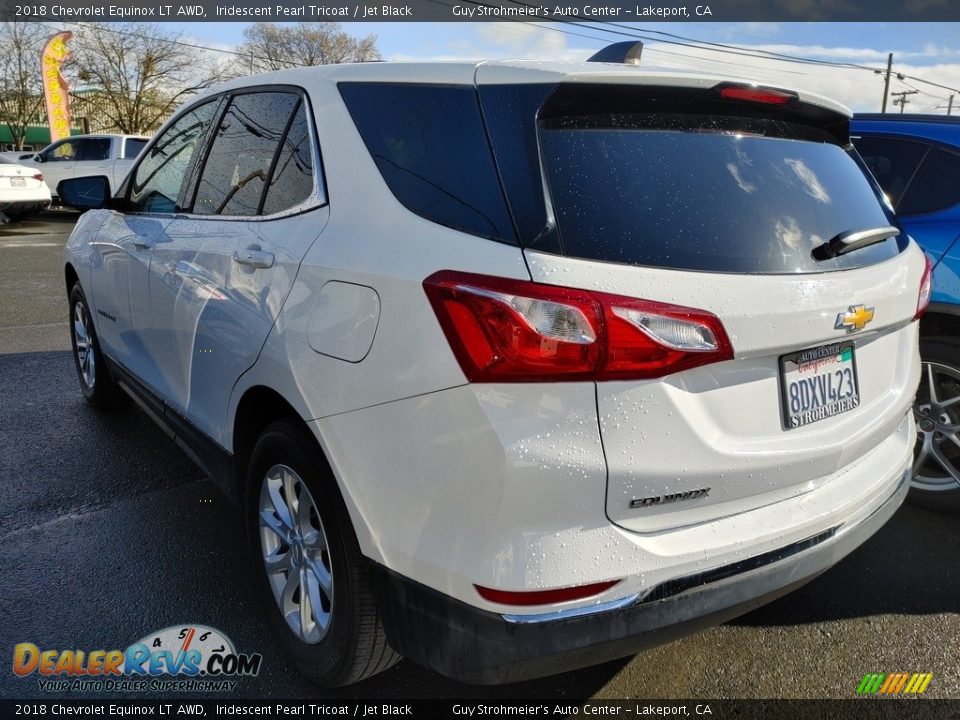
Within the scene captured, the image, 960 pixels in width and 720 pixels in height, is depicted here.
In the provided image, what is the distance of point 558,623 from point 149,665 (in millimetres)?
1528

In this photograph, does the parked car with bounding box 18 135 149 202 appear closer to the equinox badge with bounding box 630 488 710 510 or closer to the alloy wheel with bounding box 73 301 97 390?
the alloy wheel with bounding box 73 301 97 390

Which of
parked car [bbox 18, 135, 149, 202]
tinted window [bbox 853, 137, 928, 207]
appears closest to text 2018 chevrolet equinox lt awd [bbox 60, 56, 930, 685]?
tinted window [bbox 853, 137, 928, 207]

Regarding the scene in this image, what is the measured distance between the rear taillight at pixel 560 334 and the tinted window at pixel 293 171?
35.6 inches

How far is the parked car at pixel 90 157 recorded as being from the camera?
16719mm

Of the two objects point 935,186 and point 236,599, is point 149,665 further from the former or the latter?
point 935,186

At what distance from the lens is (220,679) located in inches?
95.2

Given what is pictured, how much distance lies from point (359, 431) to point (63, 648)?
4.88 ft

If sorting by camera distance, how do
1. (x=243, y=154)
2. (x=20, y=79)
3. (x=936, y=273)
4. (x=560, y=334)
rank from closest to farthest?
1. (x=560, y=334)
2. (x=243, y=154)
3. (x=936, y=273)
4. (x=20, y=79)

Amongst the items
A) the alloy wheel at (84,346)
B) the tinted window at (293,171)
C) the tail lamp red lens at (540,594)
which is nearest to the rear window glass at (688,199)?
the tail lamp red lens at (540,594)

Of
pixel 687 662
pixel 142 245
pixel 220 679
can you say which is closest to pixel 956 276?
pixel 687 662

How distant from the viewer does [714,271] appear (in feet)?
5.71

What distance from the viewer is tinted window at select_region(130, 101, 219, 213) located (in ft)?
10.7

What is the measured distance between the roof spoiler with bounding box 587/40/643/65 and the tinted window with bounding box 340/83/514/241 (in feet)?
2.12

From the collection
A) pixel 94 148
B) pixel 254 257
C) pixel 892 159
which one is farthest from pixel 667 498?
pixel 94 148
